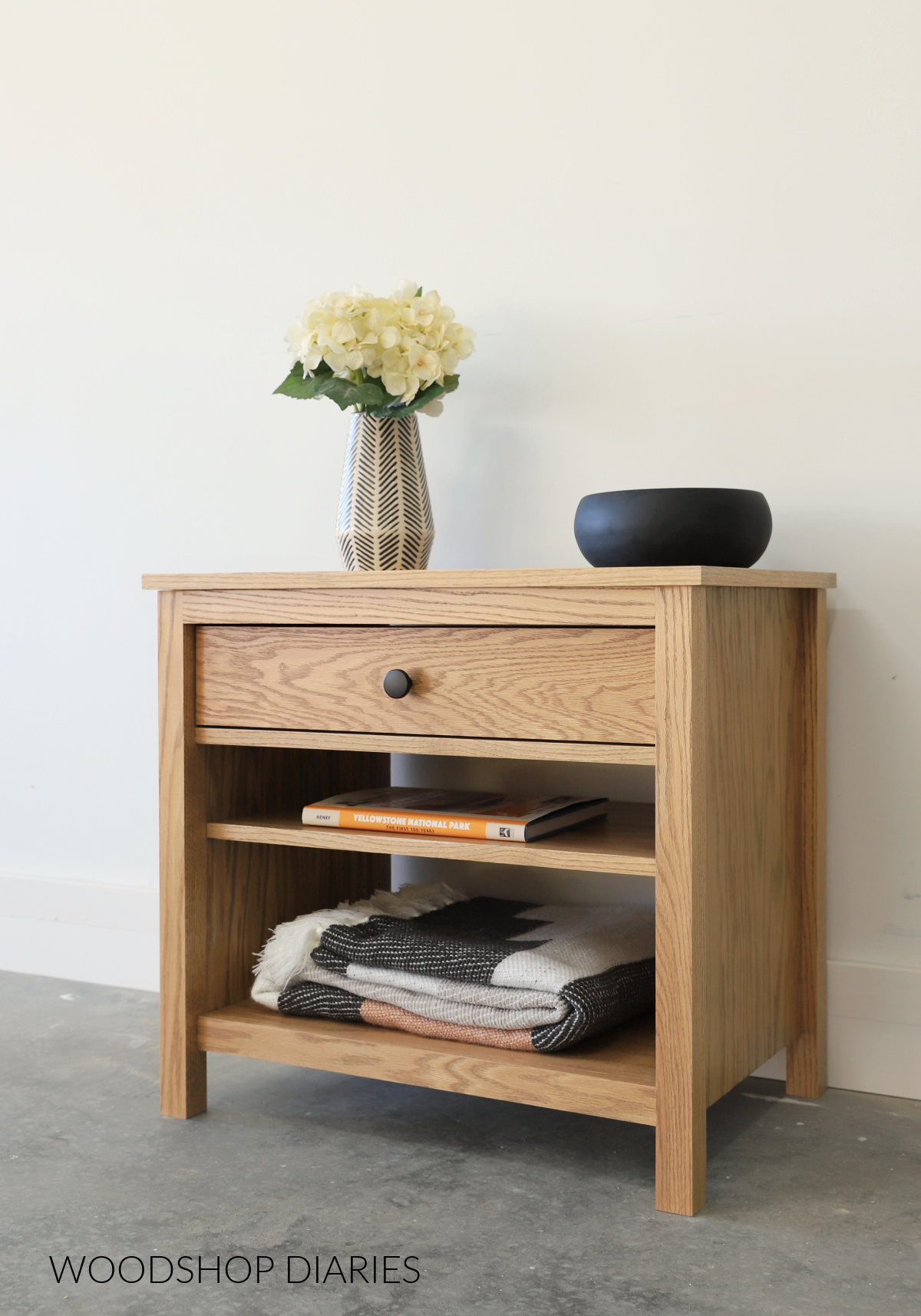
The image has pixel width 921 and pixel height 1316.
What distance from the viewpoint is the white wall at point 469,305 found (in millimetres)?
1419

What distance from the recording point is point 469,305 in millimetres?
1633

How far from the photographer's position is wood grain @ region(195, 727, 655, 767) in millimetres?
1132

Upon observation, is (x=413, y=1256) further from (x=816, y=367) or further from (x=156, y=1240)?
(x=816, y=367)

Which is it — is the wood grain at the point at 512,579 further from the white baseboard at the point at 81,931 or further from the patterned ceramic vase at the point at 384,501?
the white baseboard at the point at 81,931

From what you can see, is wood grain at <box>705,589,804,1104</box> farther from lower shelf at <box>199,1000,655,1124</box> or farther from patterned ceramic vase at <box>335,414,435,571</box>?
patterned ceramic vase at <box>335,414,435,571</box>

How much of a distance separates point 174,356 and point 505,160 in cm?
58

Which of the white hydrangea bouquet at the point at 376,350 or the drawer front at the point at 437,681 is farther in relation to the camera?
the white hydrangea bouquet at the point at 376,350

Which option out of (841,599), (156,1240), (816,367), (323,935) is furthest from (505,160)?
(156,1240)

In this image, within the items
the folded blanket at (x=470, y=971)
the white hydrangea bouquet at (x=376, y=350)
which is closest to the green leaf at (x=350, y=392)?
the white hydrangea bouquet at (x=376, y=350)

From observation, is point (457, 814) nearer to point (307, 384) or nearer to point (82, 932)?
point (307, 384)

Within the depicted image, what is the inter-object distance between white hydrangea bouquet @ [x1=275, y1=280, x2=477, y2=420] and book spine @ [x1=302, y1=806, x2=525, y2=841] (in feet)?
1.53

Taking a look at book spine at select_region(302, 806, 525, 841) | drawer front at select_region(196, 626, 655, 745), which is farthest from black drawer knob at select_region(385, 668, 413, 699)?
book spine at select_region(302, 806, 525, 841)

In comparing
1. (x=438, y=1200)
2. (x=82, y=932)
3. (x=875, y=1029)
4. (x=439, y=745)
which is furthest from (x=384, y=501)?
(x=82, y=932)

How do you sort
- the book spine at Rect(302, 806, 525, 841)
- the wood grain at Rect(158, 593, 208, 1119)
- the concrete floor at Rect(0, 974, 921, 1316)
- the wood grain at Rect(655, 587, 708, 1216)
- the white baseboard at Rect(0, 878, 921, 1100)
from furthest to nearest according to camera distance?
the white baseboard at Rect(0, 878, 921, 1100) < the wood grain at Rect(158, 593, 208, 1119) < the book spine at Rect(302, 806, 525, 841) < the wood grain at Rect(655, 587, 708, 1216) < the concrete floor at Rect(0, 974, 921, 1316)
